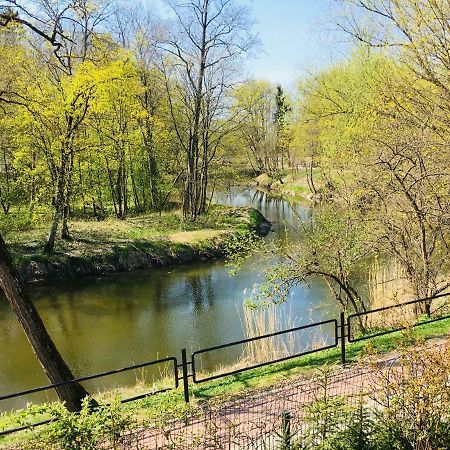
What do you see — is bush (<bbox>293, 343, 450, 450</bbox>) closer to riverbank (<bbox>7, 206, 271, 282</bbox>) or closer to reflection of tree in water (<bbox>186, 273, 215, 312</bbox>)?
reflection of tree in water (<bbox>186, 273, 215, 312</bbox>)

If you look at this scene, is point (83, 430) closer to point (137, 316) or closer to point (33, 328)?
point (33, 328)

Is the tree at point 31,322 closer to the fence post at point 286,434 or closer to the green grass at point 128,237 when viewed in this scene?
the fence post at point 286,434

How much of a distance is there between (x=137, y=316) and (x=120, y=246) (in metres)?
6.42

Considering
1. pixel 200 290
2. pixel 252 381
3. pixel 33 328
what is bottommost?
pixel 200 290

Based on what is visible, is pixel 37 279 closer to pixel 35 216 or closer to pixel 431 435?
pixel 35 216

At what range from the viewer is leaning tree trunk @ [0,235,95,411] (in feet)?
23.1

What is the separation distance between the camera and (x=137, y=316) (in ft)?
50.6

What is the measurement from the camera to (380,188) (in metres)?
10.5

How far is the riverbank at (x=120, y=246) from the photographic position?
19.2 meters

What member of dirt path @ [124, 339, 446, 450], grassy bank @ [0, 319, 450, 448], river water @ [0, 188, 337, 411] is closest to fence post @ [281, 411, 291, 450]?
dirt path @ [124, 339, 446, 450]

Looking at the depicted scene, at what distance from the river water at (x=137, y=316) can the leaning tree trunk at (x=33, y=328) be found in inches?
133

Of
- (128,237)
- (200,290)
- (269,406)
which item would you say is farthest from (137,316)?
(269,406)

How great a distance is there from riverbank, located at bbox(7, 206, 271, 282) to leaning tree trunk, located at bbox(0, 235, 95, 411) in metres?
12.1

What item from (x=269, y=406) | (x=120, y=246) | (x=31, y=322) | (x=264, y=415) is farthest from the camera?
(x=120, y=246)
